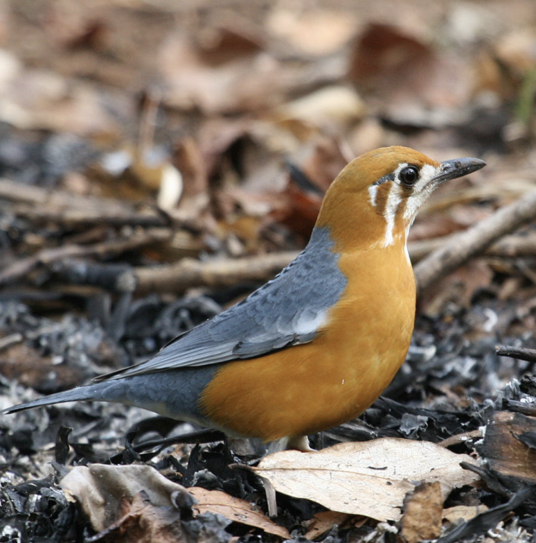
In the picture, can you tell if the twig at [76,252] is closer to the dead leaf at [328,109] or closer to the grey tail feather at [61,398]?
the grey tail feather at [61,398]

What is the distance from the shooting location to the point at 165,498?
3.61 m

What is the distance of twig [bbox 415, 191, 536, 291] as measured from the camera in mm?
5852

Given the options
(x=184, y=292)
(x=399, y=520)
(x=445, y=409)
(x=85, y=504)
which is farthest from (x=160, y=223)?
(x=399, y=520)

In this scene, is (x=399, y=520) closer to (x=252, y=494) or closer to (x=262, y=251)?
(x=252, y=494)

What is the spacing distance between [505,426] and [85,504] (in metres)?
1.96

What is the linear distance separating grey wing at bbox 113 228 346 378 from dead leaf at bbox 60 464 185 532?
0.98 m

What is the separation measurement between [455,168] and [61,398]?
264 centimetres

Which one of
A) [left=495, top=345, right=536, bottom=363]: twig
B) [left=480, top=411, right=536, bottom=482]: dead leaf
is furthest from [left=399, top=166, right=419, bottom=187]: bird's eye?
[left=480, top=411, right=536, bottom=482]: dead leaf

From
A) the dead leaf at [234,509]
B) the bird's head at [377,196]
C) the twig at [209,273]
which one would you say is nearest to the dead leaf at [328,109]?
the twig at [209,273]

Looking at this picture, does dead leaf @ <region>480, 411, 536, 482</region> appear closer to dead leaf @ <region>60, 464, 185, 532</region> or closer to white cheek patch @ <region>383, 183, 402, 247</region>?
white cheek patch @ <region>383, 183, 402, 247</region>

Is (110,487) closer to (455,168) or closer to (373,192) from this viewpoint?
(373,192)

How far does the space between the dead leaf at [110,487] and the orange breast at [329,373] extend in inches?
32.4

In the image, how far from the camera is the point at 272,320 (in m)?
4.52

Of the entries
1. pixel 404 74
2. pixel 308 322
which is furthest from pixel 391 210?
pixel 404 74
